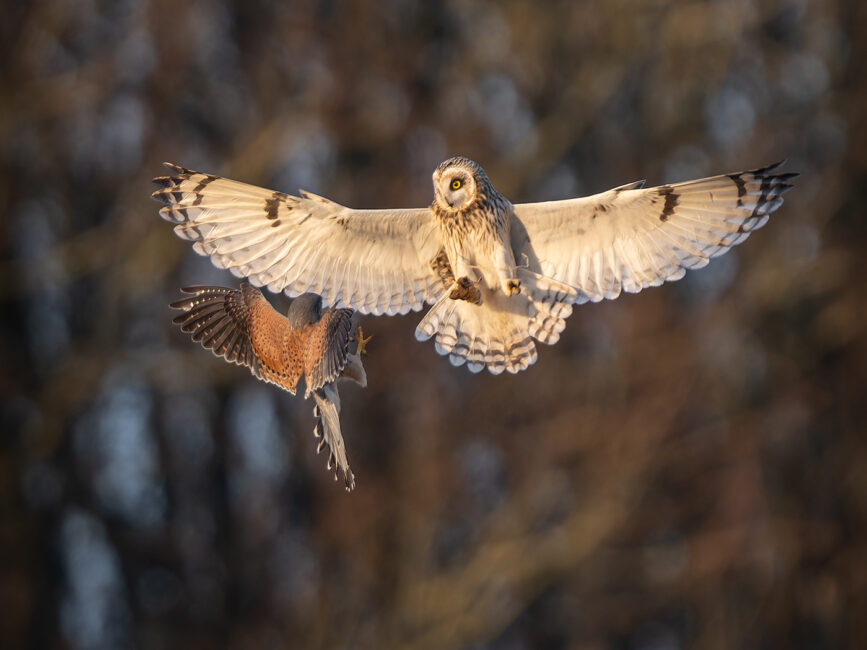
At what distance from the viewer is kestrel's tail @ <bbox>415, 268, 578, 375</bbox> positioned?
4105 mm

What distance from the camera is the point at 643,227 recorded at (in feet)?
13.0

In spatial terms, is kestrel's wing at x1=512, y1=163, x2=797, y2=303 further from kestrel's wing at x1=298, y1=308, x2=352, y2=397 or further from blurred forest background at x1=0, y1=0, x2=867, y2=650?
blurred forest background at x1=0, y1=0, x2=867, y2=650

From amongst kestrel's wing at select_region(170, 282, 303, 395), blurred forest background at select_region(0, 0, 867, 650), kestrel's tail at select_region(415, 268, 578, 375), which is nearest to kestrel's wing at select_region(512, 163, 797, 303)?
kestrel's tail at select_region(415, 268, 578, 375)

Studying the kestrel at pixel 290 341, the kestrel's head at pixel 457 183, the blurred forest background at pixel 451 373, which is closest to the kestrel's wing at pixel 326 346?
the kestrel at pixel 290 341

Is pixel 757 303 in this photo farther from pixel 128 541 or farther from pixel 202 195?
pixel 202 195

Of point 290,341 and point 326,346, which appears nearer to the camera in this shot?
point 326,346

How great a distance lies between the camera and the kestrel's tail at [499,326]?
13.5 ft

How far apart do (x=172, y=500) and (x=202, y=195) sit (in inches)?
463

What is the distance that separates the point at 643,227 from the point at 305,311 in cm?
121

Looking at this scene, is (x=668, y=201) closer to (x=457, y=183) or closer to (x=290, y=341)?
(x=457, y=183)

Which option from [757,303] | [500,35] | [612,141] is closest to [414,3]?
[500,35]

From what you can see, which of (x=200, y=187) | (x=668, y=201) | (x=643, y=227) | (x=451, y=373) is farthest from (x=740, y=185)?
(x=451, y=373)

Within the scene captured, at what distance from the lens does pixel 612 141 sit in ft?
55.2

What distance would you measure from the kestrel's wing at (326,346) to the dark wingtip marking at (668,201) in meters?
1.12
